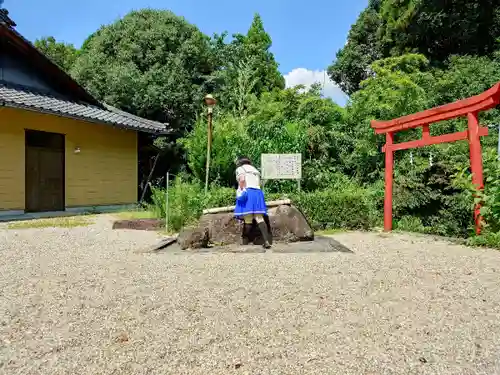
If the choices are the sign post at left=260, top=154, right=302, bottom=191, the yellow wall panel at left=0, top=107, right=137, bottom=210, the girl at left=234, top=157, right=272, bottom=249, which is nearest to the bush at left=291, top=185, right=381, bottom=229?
the sign post at left=260, top=154, right=302, bottom=191

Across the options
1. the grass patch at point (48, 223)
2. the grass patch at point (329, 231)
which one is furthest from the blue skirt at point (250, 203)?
the grass patch at point (48, 223)

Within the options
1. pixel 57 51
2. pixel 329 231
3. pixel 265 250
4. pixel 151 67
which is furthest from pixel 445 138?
pixel 57 51

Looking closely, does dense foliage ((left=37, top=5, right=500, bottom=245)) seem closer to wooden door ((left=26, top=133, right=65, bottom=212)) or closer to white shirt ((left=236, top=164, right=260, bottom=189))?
white shirt ((left=236, top=164, right=260, bottom=189))

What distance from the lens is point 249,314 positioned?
3.23m

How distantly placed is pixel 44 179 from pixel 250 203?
8.24 meters

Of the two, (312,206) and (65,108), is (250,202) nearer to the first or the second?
(312,206)

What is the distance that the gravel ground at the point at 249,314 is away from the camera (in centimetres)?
242

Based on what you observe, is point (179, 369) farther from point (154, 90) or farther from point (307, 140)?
point (154, 90)

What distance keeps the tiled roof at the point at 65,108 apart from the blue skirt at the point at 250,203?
21.4 feet

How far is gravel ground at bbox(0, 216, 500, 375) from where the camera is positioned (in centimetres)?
242

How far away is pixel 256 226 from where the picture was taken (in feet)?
22.2

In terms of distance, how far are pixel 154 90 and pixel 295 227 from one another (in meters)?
11.7

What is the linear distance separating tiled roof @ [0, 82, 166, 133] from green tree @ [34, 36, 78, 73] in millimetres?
11808

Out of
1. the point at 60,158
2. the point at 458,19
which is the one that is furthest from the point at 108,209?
the point at 458,19
